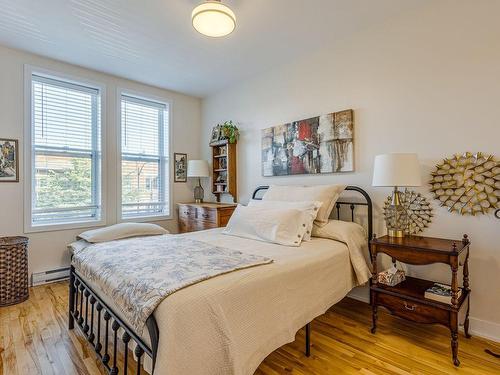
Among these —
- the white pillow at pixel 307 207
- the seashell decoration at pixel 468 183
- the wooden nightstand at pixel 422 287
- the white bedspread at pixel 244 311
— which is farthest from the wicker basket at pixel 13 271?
the seashell decoration at pixel 468 183

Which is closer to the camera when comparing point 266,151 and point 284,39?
point 284,39

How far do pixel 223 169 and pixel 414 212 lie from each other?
8.62 ft

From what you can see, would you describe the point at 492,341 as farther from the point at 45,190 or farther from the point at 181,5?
the point at 45,190

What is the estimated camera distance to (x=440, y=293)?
6.34 feet

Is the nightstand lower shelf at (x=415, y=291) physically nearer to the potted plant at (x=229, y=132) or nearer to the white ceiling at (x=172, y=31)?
the white ceiling at (x=172, y=31)

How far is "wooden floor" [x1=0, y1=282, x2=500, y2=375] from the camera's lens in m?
1.73

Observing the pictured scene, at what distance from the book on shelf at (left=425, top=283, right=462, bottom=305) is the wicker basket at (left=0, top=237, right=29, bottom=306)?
12.2ft

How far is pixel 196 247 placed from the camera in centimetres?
207

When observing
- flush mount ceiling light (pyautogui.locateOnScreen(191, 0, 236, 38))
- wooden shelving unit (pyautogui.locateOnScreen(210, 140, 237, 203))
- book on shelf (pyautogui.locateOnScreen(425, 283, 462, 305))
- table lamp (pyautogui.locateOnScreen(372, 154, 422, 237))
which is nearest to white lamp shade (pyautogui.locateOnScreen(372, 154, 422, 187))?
table lamp (pyautogui.locateOnScreen(372, 154, 422, 237))

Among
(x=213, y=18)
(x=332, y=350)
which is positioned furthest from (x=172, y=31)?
(x=332, y=350)

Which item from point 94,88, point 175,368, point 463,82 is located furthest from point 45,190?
point 463,82

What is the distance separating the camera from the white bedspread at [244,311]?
114 cm

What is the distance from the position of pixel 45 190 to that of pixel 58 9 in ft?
6.71

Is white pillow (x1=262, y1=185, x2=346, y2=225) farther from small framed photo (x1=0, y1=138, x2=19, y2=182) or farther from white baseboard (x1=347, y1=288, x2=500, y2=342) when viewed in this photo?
small framed photo (x1=0, y1=138, x2=19, y2=182)
